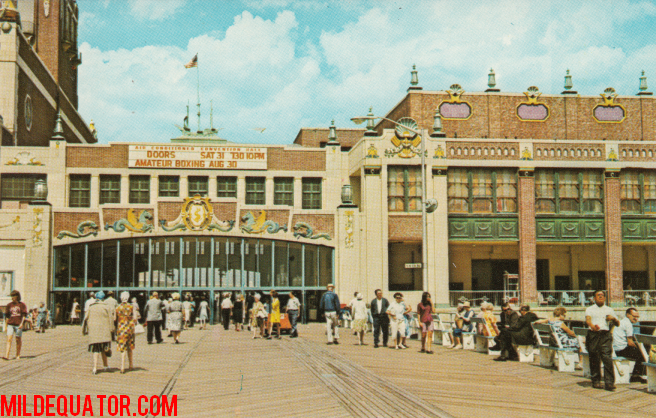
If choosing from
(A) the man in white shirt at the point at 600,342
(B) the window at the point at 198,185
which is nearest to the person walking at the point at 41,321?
(B) the window at the point at 198,185

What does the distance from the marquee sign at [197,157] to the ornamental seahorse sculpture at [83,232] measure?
5115 mm

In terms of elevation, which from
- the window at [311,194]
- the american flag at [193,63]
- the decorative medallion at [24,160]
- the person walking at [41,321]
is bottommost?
the person walking at [41,321]

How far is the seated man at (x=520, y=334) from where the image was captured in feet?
59.6

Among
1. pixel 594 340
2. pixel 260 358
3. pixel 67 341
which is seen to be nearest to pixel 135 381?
pixel 260 358

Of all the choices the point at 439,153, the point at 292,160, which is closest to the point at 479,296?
the point at 439,153

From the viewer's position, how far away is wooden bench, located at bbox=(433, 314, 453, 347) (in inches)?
938

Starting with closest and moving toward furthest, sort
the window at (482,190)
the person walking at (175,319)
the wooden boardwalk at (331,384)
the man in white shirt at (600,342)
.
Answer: the wooden boardwalk at (331,384) → the man in white shirt at (600,342) → the person walking at (175,319) → the window at (482,190)

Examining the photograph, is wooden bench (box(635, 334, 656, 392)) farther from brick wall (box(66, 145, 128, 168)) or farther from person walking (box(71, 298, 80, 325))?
brick wall (box(66, 145, 128, 168))

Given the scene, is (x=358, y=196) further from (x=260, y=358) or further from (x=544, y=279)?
(x=260, y=358)

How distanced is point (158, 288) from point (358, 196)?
12.7 meters

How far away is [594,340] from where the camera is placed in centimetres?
1423

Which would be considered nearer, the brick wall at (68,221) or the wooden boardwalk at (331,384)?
the wooden boardwalk at (331,384)

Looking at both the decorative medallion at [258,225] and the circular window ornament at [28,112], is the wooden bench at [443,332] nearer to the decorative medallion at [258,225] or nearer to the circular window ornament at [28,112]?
the decorative medallion at [258,225]

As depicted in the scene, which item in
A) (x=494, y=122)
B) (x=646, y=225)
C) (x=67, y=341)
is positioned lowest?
(x=67, y=341)
